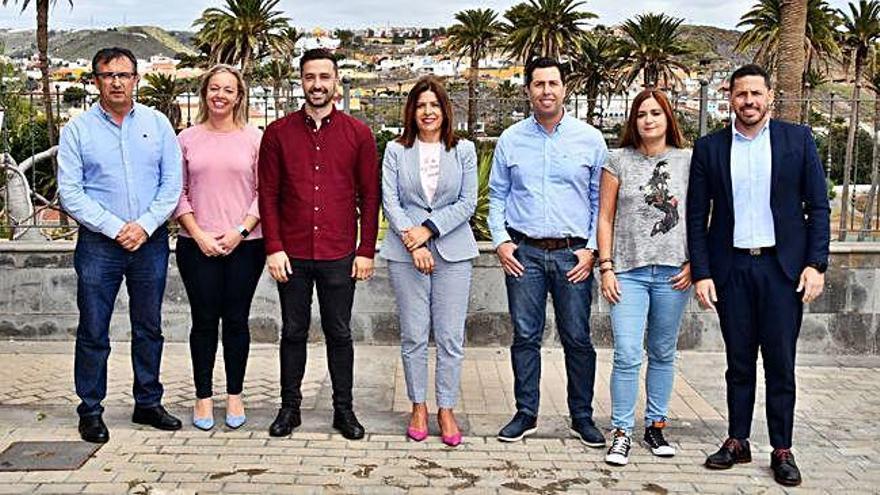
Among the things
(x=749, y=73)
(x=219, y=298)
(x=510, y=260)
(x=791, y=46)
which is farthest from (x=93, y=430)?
(x=791, y=46)

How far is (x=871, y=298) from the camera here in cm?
770

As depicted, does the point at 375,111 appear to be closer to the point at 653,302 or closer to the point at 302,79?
the point at 302,79

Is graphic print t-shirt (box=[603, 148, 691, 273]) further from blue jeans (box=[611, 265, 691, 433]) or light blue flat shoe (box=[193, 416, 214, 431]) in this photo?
light blue flat shoe (box=[193, 416, 214, 431])

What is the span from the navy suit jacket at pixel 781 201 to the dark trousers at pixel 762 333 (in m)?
0.07

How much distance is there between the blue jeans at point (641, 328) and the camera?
16.4ft

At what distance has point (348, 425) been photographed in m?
5.39

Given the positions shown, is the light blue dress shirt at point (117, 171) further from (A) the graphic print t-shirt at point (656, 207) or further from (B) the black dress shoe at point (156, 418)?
(A) the graphic print t-shirt at point (656, 207)

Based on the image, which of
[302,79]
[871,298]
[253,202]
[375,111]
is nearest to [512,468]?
[253,202]

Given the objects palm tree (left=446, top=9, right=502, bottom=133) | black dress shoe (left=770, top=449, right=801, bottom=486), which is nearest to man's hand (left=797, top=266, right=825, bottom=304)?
black dress shoe (left=770, top=449, right=801, bottom=486)

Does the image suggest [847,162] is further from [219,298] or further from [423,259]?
[219,298]

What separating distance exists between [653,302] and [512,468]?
1109 mm

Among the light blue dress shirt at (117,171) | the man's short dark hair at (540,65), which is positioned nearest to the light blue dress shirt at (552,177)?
the man's short dark hair at (540,65)

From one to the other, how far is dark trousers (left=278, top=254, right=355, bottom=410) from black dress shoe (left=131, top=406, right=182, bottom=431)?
621 millimetres

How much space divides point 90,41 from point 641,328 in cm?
6928
